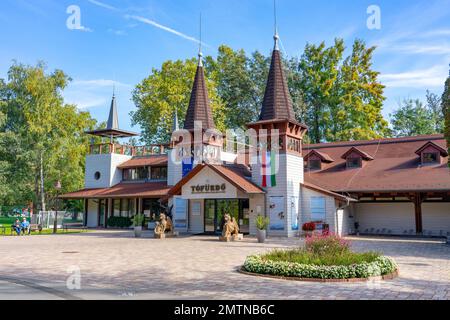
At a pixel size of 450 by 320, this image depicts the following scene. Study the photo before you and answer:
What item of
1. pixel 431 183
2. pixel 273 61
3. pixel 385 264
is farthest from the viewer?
pixel 273 61

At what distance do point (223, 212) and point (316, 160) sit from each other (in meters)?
7.82

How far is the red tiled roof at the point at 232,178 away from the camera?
23.0 metres

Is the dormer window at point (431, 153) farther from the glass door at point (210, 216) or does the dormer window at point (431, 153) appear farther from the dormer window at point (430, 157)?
the glass door at point (210, 216)

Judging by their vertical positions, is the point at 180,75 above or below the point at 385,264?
above

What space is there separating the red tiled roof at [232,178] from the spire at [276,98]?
3631mm

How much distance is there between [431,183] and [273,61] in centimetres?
1177

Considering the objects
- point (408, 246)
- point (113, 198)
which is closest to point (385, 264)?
point (408, 246)

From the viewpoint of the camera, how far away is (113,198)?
110ft

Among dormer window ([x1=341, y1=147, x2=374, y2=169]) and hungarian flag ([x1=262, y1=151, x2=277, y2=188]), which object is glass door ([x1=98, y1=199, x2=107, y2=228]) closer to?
hungarian flag ([x1=262, y1=151, x2=277, y2=188])

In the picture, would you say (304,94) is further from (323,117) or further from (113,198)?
(113,198)

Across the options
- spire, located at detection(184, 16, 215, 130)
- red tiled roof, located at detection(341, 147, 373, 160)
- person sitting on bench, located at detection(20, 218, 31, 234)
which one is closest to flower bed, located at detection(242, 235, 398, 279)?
red tiled roof, located at detection(341, 147, 373, 160)

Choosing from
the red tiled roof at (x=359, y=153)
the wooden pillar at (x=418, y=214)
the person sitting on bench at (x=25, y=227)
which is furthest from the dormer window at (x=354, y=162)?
the person sitting on bench at (x=25, y=227)

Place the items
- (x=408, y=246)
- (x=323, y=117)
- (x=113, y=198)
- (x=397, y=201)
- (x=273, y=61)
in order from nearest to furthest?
(x=408, y=246)
(x=397, y=201)
(x=273, y=61)
(x=113, y=198)
(x=323, y=117)

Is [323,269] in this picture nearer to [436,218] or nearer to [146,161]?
[436,218]
